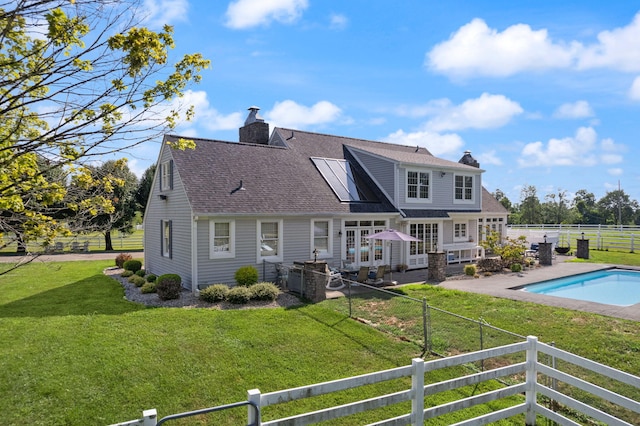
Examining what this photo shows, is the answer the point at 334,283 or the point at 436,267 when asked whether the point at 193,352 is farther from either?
the point at 436,267

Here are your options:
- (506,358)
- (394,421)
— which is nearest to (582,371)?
(506,358)

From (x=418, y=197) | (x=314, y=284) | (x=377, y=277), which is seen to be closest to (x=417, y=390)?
(x=314, y=284)

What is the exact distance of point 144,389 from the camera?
725 cm

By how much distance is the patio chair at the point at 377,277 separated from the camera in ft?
55.0

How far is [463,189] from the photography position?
24859 mm

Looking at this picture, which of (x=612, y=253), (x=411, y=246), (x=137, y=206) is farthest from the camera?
(x=137, y=206)

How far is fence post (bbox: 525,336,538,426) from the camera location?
596 cm

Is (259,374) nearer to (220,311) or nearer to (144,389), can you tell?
(144,389)

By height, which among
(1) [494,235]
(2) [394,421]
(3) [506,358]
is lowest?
(3) [506,358]

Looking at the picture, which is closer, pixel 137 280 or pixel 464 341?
pixel 464 341

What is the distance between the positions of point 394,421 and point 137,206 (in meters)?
37.2

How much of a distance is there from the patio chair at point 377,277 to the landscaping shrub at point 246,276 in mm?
4895

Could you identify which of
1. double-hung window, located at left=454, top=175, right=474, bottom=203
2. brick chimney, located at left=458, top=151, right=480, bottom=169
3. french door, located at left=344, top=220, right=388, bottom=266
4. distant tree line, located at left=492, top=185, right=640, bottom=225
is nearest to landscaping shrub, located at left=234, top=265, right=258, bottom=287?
french door, located at left=344, top=220, right=388, bottom=266

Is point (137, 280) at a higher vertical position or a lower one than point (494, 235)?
lower
